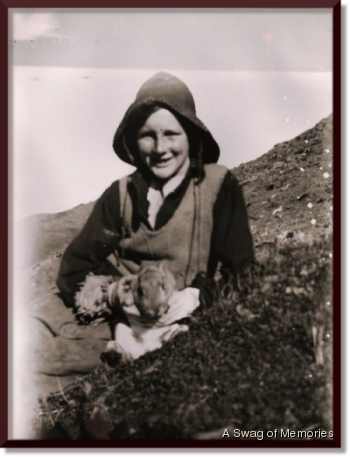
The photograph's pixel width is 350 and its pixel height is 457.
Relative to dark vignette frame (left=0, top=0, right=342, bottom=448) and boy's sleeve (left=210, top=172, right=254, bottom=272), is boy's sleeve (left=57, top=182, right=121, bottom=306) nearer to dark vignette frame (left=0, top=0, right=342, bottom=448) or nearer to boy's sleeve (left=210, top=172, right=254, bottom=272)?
dark vignette frame (left=0, top=0, right=342, bottom=448)

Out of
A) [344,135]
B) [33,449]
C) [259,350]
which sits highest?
[344,135]

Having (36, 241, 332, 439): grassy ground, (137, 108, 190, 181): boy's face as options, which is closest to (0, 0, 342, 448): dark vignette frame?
(36, 241, 332, 439): grassy ground

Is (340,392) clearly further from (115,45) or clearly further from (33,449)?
(115,45)

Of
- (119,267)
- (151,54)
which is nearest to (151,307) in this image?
(119,267)

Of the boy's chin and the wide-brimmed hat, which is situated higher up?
the wide-brimmed hat

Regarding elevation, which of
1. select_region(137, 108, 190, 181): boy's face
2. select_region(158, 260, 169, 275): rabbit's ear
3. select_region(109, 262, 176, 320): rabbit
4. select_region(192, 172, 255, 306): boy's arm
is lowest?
select_region(109, 262, 176, 320): rabbit

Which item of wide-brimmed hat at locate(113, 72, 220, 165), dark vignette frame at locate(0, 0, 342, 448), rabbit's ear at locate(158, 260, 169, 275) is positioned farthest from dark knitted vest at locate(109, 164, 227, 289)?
dark vignette frame at locate(0, 0, 342, 448)

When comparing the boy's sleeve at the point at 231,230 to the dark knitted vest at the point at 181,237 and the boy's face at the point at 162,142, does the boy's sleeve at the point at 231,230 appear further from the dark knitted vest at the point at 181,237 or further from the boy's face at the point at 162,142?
the boy's face at the point at 162,142
